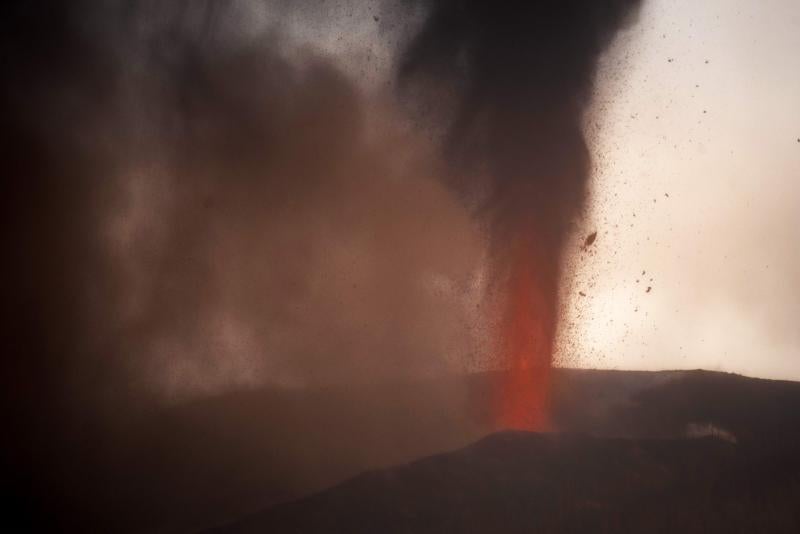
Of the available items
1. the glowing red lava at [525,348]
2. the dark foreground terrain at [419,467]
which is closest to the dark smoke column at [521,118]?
the glowing red lava at [525,348]

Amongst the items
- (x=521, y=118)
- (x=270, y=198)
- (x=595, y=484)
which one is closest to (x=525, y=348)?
(x=595, y=484)

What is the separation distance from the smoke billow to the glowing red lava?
0.15 ft

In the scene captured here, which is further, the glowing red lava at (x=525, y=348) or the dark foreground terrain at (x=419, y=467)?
the glowing red lava at (x=525, y=348)

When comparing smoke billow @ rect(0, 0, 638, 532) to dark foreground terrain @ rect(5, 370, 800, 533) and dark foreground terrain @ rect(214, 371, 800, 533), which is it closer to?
dark foreground terrain @ rect(5, 370, 800, 533)

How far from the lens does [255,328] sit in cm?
1942

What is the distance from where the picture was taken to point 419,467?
16.5 metres

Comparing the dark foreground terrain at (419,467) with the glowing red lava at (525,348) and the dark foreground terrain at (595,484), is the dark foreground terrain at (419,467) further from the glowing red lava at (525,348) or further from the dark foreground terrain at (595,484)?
the glowing red lava at (525,348)

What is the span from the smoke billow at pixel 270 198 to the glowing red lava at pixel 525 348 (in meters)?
0.05

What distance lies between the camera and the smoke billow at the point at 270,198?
1744cm

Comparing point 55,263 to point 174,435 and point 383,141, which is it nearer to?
point 174,435

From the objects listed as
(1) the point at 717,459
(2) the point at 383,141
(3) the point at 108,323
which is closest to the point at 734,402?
(1) the point at 717,459

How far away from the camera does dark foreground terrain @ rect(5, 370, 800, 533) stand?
14.7m

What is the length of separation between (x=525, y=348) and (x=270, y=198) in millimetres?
6222

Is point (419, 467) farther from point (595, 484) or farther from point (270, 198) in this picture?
point (270, 198)
